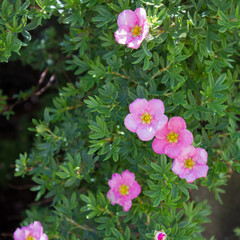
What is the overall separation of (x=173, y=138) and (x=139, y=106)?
16cm

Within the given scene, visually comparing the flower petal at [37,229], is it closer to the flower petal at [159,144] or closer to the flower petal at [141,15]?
the flower petal at [159,144]

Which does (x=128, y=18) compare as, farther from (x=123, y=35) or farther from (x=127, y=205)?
(x=127, y=205)

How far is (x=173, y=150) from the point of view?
1.21 meters

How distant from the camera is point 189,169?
4.01 feet

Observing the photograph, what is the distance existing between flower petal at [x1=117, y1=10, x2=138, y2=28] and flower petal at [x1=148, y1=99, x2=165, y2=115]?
0.28m

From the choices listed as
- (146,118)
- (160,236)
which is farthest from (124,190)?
(146,118)

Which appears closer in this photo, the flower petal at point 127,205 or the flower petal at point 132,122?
the flower petal at point 132,122

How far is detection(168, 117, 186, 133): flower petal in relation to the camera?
1.23 meters

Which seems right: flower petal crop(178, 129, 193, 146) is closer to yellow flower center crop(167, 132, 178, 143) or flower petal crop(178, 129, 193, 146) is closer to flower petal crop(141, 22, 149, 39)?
yellow flower center crop(167, 132, 178, 143)

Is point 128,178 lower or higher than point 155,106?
lower

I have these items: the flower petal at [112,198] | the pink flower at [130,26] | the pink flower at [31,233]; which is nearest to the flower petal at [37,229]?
the pink flower at [31,233]

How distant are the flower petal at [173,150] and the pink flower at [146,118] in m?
0.07

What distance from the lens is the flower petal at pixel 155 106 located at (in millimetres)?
1214

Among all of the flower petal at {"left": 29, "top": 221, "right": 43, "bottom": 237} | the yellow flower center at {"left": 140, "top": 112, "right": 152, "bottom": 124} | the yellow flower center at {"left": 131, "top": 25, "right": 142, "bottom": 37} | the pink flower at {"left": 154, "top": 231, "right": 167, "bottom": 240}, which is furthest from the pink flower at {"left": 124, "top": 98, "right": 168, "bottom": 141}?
the flower petal at {"left": 29, "top": 221, "right": 43, "bottom": 237}
